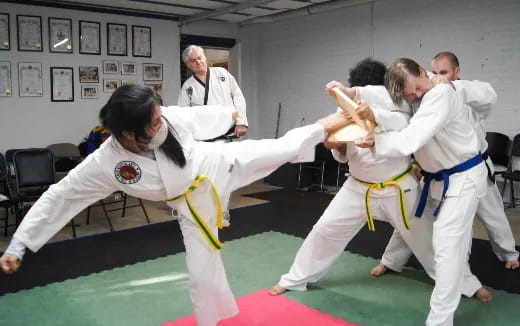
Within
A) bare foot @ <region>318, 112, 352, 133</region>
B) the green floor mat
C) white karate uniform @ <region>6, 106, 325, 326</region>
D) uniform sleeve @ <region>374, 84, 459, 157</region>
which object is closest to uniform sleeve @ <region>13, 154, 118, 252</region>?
white karate uniform @ <region>6, 106, 325, 326</region>

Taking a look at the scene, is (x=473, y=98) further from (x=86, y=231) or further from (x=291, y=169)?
(x=291, y=169)

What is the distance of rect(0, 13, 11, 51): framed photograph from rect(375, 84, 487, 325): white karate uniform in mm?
5179

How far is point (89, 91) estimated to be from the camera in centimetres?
627

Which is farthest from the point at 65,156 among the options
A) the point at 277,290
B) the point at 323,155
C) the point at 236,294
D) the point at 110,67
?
the point at 277,290

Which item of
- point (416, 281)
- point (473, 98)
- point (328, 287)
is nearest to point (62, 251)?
point (328, 287)

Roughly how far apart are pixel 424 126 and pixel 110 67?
17.6 ft

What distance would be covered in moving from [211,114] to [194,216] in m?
0.47

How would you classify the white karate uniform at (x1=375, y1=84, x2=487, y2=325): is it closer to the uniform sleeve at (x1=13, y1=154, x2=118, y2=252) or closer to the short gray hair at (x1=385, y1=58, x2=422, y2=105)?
the short gray hair at (x1=385, y1=58, x2=422, y2=105)

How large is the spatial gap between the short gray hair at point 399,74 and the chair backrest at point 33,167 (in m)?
3.57

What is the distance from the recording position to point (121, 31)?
254 inches

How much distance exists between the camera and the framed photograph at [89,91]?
6227 mm

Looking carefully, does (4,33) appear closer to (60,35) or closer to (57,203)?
(60,35)

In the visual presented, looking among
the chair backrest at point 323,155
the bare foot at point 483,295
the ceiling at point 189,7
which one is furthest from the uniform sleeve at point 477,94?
the ceiling at point 189,7

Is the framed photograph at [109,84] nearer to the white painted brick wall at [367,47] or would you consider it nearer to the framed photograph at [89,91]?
the framed photograph at [89,91]
